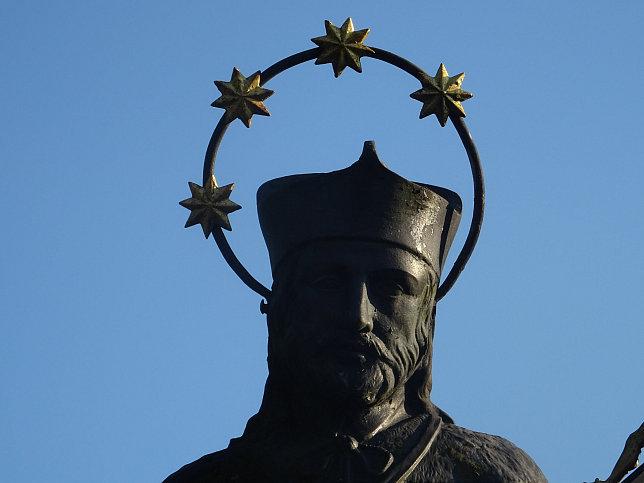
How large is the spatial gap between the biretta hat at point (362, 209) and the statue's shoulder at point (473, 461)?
982 millimetres

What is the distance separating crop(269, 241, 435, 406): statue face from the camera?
369 inches

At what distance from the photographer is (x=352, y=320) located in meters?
9.36

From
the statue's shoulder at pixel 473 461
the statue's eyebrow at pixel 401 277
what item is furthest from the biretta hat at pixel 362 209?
the statue's shoulder at pixel 473 461

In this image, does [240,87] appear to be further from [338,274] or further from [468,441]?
[468,441]

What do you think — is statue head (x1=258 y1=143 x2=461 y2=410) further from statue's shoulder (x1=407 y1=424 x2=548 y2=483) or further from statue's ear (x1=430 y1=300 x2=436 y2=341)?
statue's shoulder (x1=407 y1=424 x2=548 y2=483)

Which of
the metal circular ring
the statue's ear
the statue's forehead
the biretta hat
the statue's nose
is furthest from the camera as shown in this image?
the metal circular ring

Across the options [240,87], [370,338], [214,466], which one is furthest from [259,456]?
[240,87]

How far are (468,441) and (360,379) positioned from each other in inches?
29.2

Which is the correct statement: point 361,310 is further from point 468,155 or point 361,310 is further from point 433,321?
point 468,155

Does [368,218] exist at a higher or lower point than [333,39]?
lower

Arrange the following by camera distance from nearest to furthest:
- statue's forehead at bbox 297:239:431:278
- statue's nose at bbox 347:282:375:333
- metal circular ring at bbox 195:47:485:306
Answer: statue's nose at bbox 347:282:375:333 < statue's forehead at bbox 297:239:431:278 < metal circular ring at bbox 195:47:485:306

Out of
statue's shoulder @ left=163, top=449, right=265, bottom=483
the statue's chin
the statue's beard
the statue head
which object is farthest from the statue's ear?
statue's shoulder @ left=163, top=449, right=265, bottom=483

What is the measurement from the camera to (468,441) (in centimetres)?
964

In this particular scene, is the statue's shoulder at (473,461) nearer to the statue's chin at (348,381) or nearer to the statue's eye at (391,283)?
the statue's chin at (348,381)
